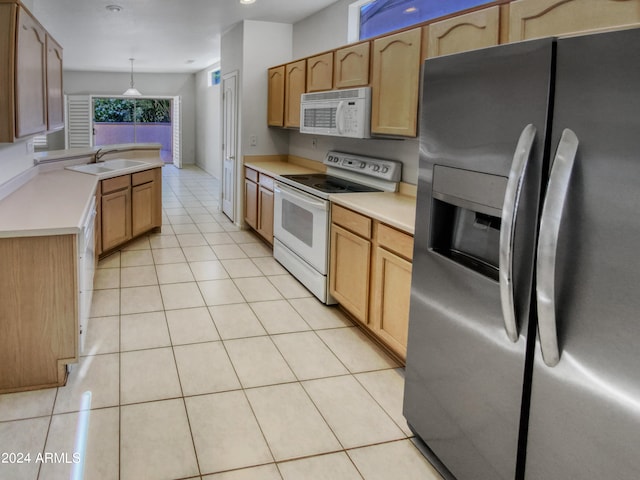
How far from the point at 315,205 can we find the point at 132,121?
11.6 meters

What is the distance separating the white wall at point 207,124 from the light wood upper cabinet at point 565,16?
8.42m

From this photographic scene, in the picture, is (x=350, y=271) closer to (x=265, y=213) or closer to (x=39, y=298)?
(x=39, y=298)

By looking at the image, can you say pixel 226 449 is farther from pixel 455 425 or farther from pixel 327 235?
pixel 327 235

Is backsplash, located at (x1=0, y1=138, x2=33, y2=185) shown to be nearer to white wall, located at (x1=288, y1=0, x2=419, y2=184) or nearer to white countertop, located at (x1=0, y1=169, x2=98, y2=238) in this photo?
white countertop, located at (x1=0, y1=169, x2=98, y2=238)

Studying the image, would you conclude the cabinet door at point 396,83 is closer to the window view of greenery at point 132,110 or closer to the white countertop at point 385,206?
the white countertop at point 385,206

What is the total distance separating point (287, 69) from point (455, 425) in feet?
14.2

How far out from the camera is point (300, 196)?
4.16 metres

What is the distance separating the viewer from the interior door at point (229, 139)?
636 centimetres

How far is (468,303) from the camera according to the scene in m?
1.74

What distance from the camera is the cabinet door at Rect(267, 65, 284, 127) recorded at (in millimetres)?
5612

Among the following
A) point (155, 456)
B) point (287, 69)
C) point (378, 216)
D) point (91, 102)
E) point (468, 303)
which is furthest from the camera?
point (91, 102)

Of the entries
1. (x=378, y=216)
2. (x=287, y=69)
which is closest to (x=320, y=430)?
(x=378, y=216)

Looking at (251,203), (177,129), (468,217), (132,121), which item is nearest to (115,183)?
(251,203)

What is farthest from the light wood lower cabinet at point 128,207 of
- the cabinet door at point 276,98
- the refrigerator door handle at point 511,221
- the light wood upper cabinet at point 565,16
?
the refrigerator door handle at point 511,221
